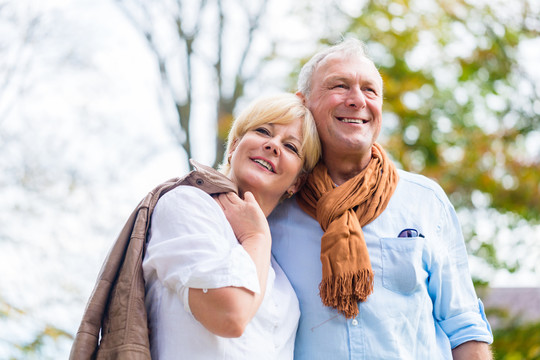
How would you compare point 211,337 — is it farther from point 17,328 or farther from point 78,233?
point 78,233

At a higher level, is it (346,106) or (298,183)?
(346,106)

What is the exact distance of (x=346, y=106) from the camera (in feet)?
7.53

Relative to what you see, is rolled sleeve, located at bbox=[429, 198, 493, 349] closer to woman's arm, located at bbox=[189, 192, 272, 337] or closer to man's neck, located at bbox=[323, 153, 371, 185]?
man's neck, located at bbox=[323, 153, 371, 185]

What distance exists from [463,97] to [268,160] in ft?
25.4

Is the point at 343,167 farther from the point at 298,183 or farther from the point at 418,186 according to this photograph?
the point at 418,186

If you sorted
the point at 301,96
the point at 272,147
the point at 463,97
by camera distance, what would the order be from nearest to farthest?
the point at 272,147
the point at 301,96
the point at 463,97

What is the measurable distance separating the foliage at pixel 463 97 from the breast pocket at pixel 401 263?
476cm

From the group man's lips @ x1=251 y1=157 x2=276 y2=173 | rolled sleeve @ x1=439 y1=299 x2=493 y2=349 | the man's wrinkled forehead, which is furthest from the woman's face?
rolled sleeve @ x1=439 y1=299 x2=493 y2=349

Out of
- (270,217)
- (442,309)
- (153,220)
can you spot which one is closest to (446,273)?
(442,309)

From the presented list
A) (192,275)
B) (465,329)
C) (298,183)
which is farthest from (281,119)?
(465,329)

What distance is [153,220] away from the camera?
177 centimetres

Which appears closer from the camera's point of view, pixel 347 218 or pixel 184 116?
pixel 347 218

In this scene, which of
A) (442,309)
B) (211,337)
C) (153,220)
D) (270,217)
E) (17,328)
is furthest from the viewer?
(17,328)

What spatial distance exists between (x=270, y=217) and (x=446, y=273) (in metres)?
0.74
